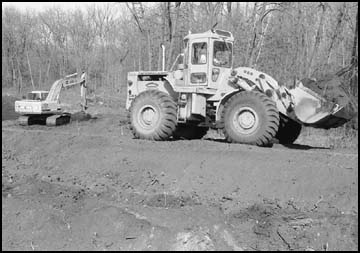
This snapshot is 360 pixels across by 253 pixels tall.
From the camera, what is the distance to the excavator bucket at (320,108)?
898 centimetres

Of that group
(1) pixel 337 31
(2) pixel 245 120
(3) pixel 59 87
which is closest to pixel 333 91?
(2) pixel 245 120

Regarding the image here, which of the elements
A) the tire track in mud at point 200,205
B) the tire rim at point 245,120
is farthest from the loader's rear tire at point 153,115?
the tire rim at point 245,120

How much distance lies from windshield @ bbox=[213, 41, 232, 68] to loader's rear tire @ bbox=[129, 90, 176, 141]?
148 cm

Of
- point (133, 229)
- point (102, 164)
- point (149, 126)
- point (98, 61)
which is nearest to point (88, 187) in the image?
point (102, 164)

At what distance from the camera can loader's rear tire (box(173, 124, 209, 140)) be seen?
475 inches

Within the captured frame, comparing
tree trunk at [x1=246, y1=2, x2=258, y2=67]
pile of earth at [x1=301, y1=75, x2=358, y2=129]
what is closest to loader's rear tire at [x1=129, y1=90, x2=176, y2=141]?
pile of earth at [x1=301, y1=75, x2=358, y2=129]

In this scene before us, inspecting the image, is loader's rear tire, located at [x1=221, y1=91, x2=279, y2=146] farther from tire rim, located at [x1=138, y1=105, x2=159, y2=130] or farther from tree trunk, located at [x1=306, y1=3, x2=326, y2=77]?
tree trunk, located at [x1=306, y1=3, x2=326, y2=77]

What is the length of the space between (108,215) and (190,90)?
188 inches

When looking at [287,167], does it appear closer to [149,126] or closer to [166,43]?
[149,126]

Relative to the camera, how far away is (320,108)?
361 inches

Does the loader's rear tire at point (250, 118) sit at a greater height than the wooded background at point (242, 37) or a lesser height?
lesser

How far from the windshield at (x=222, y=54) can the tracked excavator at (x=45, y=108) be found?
8.29 metres

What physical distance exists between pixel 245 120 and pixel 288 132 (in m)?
1.91

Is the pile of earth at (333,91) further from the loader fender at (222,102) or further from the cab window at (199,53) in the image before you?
the cab window at (199,53)
